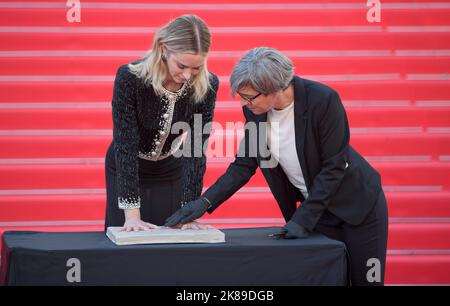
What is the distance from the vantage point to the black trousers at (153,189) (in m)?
2.78

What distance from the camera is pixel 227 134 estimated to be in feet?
14.7

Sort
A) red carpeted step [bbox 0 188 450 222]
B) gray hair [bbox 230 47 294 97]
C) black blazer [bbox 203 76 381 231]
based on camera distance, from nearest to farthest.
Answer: gray hair [bbox 230 47 294 97]
black blazer [bbox 203 76 381 231]
red carpeted step [bbox 0 188 450 222]

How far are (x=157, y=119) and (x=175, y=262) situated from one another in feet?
1.88

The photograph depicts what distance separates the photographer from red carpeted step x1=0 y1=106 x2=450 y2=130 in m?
4.52

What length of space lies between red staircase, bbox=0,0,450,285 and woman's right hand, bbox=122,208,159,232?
6.39 feet

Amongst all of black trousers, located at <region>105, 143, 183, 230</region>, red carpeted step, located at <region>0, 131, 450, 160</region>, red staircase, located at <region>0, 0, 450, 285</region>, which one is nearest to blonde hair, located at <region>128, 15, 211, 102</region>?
black trousers, located at <region>105, 143, 183, 230</region>

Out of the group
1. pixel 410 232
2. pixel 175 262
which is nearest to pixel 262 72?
pixel 175 262

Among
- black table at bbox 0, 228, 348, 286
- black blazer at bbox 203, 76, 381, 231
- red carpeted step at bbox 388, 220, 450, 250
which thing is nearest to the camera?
black table at bbox 0, 228, 348, 286

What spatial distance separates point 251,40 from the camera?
4.62 m

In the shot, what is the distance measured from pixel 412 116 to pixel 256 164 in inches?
86.9

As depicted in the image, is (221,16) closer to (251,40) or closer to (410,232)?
(251,40)

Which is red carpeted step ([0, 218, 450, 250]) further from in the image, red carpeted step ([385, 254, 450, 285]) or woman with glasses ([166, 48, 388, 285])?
woman with glasses ([166, 48, 388, 285])

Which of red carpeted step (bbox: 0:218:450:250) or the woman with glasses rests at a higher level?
the woman with glasses
